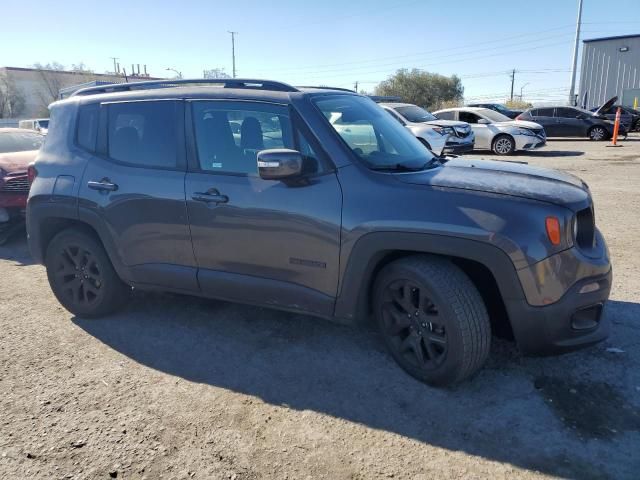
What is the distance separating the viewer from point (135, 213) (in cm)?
386

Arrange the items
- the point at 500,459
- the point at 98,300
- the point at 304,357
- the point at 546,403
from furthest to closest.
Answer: the point at 98,300, the point at 304,357, the point at 546,403, the point at 500,459

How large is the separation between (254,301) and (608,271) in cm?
231

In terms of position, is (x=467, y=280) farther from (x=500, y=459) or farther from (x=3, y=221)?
(x=3, y=221)

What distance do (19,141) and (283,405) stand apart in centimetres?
806

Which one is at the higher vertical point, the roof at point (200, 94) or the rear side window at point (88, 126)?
the roof at point (200, 94)

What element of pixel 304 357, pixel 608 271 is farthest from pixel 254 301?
pixel 608 271

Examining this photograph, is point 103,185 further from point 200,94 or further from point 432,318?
point 432,318

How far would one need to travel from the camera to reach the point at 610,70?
35875mm

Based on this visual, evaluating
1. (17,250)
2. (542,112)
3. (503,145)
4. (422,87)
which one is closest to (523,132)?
(503,145)

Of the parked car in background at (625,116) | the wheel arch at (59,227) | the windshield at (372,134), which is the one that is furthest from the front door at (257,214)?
the parked car in background at (625,116)

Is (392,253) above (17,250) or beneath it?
above

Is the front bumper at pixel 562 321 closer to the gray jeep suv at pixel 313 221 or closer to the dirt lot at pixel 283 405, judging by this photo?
the gray jeep suv at pixel 313 221

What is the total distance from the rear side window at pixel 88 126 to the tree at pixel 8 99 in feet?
219

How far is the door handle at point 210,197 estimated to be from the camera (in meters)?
3.50
